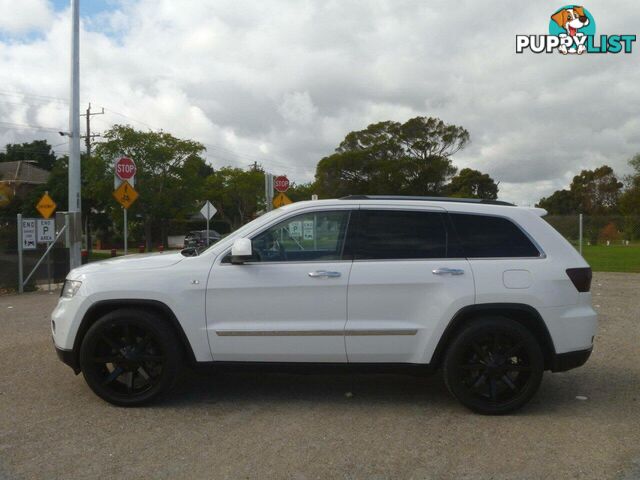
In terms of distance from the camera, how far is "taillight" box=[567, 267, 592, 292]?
16.4ft

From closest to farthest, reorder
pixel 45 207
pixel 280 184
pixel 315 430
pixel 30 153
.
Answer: pixel 315 430 < pixel 45 207 < pixel 280 184 < pixel 30 153

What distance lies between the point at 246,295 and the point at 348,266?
851 mm

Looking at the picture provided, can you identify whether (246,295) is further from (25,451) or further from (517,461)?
(517,461)

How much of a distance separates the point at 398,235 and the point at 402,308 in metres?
0.60

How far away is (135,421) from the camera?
4836 millimetres

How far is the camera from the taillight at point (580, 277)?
4984 millimetres

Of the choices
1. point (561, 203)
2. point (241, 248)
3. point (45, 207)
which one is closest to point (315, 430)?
point (241, 248)

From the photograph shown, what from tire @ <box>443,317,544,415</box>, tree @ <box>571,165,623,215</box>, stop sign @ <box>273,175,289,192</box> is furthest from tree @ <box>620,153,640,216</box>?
tire @ <box>443,317,544,415</box>

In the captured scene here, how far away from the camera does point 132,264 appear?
524cm

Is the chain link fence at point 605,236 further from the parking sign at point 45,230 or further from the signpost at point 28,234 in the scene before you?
the signpost at point 28,234

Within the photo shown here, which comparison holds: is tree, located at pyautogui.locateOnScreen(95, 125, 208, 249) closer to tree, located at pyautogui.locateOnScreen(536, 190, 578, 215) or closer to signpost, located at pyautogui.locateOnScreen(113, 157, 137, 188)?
signpost, located at pyautogui.locateOnScreen(113, 157, 137, 188)

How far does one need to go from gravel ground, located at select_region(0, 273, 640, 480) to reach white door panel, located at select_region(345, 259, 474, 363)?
552 mm

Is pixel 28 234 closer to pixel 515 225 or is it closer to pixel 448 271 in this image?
pixel 448 271

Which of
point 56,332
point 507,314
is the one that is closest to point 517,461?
point 507,314
